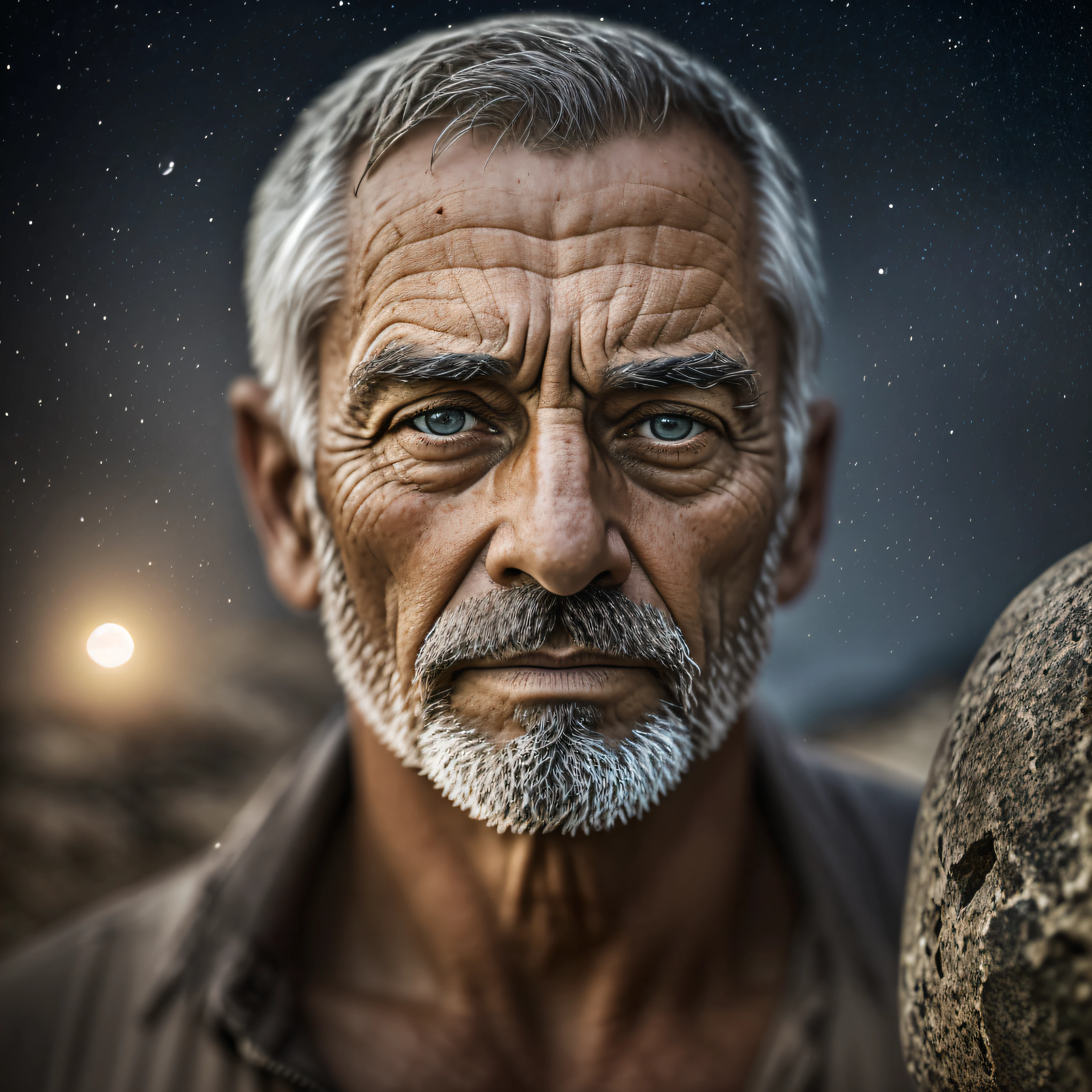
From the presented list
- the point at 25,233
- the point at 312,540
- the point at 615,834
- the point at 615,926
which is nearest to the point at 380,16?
the point at 25,233

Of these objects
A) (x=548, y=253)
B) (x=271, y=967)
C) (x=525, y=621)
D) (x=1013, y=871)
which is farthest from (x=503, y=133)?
(x=271, y=967)

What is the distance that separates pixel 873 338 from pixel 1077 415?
0.26 metres

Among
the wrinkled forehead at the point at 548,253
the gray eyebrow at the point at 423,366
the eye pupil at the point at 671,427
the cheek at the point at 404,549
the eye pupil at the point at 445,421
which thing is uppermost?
the wrinkled forehead at the point at 548,253

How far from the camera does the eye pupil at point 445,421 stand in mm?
975

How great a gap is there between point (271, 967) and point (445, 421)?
2.75 ft

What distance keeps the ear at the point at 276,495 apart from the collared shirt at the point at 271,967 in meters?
0.33

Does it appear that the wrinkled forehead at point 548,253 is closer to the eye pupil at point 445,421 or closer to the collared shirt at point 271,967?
the eye pupil at point 445,421

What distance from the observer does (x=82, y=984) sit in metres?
1.32

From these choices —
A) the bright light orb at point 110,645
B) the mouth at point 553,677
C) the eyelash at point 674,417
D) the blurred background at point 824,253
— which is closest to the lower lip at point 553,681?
the mouth at point 553,677

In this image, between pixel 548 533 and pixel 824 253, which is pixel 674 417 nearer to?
pixel 548 533

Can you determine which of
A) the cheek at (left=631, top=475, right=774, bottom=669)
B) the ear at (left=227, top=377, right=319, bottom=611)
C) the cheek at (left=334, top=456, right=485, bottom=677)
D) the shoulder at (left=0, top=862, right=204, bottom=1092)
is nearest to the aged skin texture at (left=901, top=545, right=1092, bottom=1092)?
the cheek at (left=631, top=475, right=774, bottom=669)

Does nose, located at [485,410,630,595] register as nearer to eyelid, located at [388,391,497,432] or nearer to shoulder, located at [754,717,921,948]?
eyelid, located at [388,391,497,432]

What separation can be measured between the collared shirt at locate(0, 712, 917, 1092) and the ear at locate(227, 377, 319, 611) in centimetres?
33

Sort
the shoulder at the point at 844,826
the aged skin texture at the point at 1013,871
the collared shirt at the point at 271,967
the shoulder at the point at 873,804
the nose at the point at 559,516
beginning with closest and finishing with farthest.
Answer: the aged skin texture at the point at 1013,871, the nose at the point at 559,516, the collared shirt at the point at 271,967, the shoulder at the point at 844,826, the shoulder at the point at 873,804
